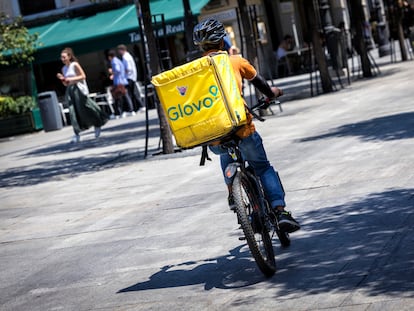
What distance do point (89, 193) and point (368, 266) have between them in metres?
6.88

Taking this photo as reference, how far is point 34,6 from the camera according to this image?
120 ft

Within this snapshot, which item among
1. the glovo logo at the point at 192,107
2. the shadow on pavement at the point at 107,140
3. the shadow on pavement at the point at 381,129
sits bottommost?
the shadow on pavement at the point at 381,129

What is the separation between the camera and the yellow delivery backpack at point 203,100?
672 cm

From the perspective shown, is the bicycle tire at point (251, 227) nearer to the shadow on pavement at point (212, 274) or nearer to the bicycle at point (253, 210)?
the bicycle at point (253, 210)

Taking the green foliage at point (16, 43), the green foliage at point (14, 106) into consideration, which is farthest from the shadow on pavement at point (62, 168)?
the green foliage at point (14, 106)

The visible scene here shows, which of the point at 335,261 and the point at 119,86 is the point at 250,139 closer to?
the point at 335,261

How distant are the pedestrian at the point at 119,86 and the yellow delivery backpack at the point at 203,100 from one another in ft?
70.4

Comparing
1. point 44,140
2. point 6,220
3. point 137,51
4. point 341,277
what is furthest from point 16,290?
point 137,51

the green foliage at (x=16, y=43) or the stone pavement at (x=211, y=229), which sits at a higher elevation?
the green foliage at (x=16, y=43)

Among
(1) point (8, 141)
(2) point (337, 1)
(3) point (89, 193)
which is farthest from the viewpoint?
(2) point (337, 1)

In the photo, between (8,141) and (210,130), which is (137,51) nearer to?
(8,141)

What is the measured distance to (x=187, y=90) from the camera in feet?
22.3

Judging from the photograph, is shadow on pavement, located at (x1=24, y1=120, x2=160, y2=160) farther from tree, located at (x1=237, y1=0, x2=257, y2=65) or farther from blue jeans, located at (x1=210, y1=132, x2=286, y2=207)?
blue jeans, located at (x1=210, y1=132, x2=286, y2=207)

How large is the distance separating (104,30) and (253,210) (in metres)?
25.0
